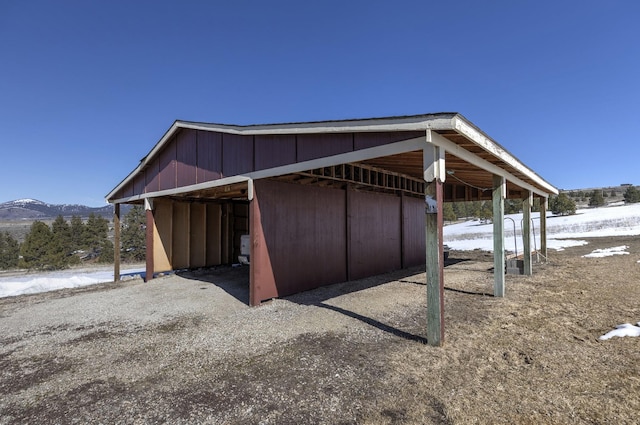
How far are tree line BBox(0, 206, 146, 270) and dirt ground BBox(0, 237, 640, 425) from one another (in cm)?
2914

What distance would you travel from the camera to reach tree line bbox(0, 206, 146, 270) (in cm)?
3275

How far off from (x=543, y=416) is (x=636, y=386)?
139 centimetres

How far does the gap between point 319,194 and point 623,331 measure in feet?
22.5

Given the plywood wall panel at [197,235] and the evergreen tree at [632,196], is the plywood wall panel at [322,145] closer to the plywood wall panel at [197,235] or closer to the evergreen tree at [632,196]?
the plywood wall panel at [197,235]

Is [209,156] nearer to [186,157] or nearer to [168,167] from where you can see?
[186,157]

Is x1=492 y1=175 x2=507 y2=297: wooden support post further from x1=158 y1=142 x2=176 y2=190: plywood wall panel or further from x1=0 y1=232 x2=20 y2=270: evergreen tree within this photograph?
x1=0 y1=232 x2=20 y2=270: evergreen tree

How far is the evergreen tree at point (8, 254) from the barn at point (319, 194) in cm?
3780

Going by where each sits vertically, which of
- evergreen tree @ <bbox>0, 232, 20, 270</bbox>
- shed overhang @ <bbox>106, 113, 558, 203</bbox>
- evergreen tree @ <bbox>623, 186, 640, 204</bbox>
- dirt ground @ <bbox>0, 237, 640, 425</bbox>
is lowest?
evergreen tree @ <bbox>0, 232, 20, 270</bbox>

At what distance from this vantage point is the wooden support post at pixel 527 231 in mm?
9969

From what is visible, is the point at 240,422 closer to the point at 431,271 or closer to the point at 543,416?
the point at 543,416

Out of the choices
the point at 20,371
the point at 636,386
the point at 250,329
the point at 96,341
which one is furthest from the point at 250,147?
the point at 636,386

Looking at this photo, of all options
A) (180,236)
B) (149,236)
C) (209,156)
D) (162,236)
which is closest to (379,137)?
(209,156)

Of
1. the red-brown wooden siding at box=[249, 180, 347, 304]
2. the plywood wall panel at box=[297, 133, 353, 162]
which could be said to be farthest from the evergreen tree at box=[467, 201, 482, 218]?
the plywood wall panel at box=[297, 133, 353, 162]

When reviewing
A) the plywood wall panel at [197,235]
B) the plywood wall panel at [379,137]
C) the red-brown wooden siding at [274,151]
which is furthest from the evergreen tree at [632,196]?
the red-brown wooden siding at [274,151]
